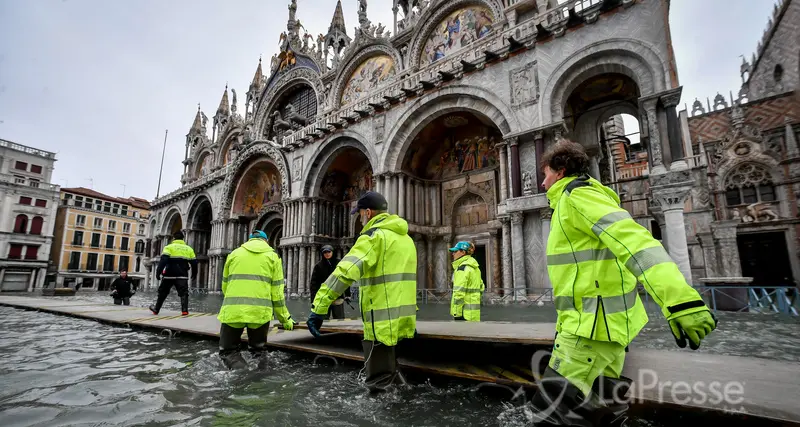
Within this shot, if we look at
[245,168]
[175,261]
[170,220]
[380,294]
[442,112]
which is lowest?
[380,294]

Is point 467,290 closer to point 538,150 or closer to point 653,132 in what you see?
point 538,150

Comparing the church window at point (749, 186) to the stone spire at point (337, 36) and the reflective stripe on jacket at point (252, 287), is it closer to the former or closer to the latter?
the stone spire at point (337, 36)

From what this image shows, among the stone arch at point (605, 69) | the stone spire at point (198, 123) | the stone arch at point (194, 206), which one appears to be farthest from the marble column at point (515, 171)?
the stone spire at point (198, 123)

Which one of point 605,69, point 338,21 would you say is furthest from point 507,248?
point 338,21

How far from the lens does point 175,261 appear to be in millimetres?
8289

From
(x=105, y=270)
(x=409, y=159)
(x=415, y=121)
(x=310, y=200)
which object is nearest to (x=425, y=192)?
(x=409, y=159)

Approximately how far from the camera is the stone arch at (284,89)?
917 inches

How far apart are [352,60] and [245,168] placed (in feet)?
32.4

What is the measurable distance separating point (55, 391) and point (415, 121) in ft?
44.2

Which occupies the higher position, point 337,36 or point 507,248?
point 337,36

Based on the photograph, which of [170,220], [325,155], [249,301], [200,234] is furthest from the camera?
[170,220]

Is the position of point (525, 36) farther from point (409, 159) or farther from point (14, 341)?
point (14, 341)

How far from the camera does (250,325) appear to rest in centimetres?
414

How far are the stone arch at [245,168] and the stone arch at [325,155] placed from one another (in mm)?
1703
